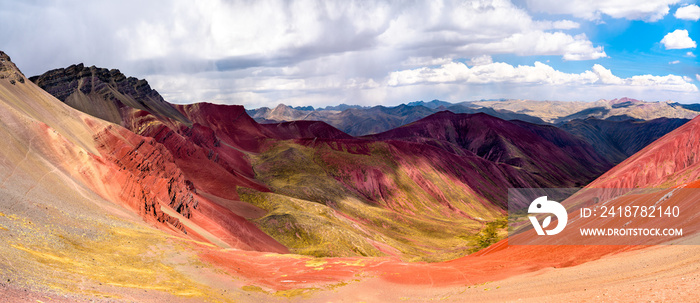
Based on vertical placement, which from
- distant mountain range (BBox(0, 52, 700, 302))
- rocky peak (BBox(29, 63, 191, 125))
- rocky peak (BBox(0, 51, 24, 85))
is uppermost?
rocky peak (BBox(29, 63, 191, 125))

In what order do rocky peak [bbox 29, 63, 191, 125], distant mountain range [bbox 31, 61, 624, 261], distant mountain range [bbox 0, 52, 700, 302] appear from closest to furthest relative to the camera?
distant mountain range [bbox 0, 52, 700, 302] → distant mountain range [bbox 31, 61, 624, 261] → rocky peak [bbox 29, 63, 191, 125]

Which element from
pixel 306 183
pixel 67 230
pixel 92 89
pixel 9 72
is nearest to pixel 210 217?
pixel 67 230

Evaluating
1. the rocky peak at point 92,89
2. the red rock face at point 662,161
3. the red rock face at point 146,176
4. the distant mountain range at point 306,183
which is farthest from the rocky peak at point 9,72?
the red rock face at point 662,161

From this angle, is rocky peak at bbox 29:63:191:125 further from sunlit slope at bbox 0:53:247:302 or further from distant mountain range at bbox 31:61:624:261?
sunlit slope at bbox 0:53:247:302

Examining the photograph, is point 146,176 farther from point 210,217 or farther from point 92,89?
point 92,89

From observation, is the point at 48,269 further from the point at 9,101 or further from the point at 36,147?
the point at 9,101

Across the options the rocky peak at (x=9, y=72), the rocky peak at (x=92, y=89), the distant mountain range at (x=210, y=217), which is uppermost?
the rocky peak at (x=92, y=89)

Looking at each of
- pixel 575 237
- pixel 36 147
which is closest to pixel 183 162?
pixel 36 147

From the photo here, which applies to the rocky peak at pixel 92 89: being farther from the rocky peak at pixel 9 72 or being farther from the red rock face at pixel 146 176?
the red rock face at pixel 146 176

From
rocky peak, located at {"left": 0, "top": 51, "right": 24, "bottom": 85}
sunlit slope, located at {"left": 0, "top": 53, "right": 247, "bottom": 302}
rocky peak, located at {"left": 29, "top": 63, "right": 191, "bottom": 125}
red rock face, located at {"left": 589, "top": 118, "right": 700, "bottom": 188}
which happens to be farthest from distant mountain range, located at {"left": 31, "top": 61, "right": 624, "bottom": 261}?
red rock face, located at {"left": 589, "top": 118, "right": 700, "bottom": 188}
